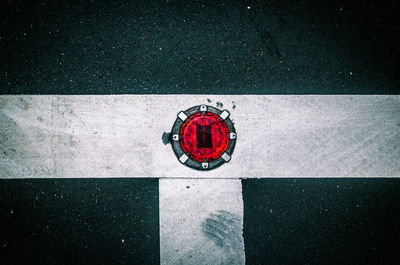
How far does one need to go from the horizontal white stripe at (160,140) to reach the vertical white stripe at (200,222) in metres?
0.10

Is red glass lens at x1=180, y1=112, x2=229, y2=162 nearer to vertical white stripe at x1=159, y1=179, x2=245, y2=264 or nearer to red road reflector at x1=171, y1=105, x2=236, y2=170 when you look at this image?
red road reflector at x1=171, y1=105, x2=236, y2=170

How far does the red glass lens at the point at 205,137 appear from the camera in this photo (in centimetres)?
175

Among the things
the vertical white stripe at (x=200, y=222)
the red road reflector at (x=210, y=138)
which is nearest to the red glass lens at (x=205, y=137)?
the red road reflector at (x=210, y=138)

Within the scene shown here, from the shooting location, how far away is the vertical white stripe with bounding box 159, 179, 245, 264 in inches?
67.6

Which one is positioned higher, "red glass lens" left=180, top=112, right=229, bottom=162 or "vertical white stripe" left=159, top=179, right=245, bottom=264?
"red glass lens" left=180, top=112, right=229, bottom=162

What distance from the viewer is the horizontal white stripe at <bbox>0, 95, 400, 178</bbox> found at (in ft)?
5.76

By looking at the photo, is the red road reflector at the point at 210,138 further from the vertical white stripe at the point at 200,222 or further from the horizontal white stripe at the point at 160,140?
the vertical white stripe at the point at 200,222

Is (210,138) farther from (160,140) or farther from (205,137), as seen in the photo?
(160,140)

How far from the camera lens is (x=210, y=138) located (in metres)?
1.76

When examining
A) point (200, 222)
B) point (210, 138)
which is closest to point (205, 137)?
point (210, 138)

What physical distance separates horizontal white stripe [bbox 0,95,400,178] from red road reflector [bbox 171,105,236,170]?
0.04 metres

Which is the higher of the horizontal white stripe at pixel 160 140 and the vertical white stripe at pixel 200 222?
the horizontal white stripe at pixel 160 140

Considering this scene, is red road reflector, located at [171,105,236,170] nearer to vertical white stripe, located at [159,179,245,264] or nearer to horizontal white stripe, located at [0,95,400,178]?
horizontal white stripe, located at [0,95,400,178]

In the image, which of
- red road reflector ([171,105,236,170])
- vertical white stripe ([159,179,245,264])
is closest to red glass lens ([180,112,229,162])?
red road reflector ([171,105,236,170])
